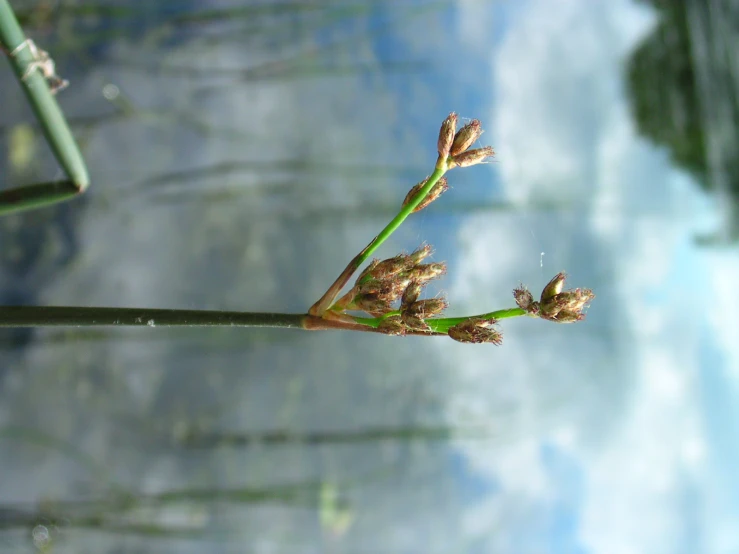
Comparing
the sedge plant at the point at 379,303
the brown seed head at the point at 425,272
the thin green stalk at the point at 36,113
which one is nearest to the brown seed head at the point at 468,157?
the sedge plant at the point at 379,303

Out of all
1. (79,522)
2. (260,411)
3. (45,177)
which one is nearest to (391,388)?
(260,411)

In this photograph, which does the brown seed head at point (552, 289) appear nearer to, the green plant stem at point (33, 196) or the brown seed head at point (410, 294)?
the brown seed head at point (410, 294)

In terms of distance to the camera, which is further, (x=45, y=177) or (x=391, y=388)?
(x=391, y=388)

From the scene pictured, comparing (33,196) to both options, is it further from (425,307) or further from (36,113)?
(425,307)

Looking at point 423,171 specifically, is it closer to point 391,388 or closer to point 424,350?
point 424,350

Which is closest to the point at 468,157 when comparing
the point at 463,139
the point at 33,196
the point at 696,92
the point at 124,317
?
the point at 463,139

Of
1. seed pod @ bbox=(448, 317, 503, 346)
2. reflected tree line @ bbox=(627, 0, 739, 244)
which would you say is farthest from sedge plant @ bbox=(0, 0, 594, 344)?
reflected tree line @ bbox=(627, 0, 739, 244)
